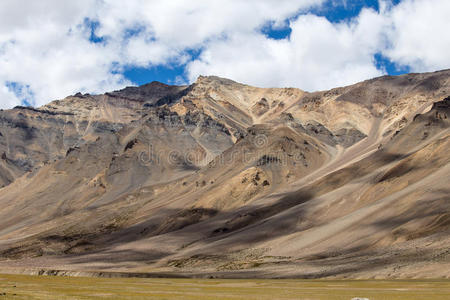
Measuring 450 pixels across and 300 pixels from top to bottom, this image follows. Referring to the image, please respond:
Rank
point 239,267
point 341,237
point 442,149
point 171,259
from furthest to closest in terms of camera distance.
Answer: point 442,149
point 171,259
point 341,237
point 239,267

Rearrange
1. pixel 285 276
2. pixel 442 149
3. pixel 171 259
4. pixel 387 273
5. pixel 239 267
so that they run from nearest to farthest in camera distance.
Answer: pixel 387 273, pixel 285 276, pixel 239 267, pixel 171 259, pixel 442 149

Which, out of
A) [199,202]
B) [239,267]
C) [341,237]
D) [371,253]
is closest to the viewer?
[371,253]

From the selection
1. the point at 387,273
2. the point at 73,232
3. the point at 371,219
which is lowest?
the point at 387,273

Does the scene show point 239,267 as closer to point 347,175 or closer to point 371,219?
point 371,219

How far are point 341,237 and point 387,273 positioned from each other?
132 feet

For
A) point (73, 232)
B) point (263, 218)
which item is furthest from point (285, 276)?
point (73, 232)

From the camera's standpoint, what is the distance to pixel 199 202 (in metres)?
180

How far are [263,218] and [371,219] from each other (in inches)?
1779

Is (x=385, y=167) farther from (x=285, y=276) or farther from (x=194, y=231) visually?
(x=285, y=276)

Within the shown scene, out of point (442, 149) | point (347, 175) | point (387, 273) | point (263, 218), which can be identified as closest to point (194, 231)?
point (263, 218)

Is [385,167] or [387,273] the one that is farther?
[385,167]

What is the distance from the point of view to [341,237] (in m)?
109

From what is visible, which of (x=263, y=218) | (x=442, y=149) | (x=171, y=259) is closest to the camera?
(x=171, y=259)

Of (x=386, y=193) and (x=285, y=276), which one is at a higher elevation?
(x=386, y=193)
